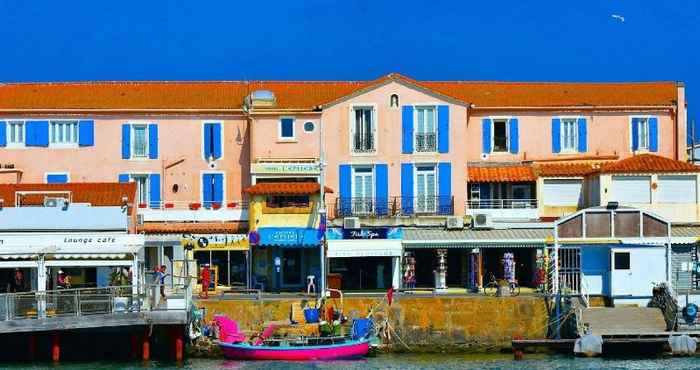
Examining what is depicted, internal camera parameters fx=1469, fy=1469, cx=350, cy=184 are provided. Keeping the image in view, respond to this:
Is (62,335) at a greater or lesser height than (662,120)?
lesser

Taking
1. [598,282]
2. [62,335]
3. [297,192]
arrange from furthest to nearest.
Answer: [297,192] < [598,282] < [62,335]

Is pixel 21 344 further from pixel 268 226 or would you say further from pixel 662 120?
pixel 662 120

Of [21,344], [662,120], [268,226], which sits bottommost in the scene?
[21,344]

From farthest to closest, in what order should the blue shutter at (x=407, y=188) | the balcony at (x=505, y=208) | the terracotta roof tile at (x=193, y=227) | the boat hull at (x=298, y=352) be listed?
the balcony at (x=505, y=208), the blue shutter at (x=407, y=188), the terracotta roof tile at (x=193, y=227), the boat hull at (x=298, y=352)

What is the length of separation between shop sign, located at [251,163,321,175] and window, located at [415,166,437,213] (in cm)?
439

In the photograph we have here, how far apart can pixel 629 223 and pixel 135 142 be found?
21893mm

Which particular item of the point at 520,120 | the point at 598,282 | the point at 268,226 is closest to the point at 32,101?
the point at 268,226

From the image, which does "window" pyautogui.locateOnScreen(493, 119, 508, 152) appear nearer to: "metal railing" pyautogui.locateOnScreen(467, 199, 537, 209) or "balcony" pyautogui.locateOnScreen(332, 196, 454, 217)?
"metal railing" pyautogui.locateOnScreen(467, 199, 537, 209)

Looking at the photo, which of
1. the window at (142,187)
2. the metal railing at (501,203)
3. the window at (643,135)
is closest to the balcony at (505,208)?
the metal railing at (501,203)

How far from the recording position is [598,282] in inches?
2250

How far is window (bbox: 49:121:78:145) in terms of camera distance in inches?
2534

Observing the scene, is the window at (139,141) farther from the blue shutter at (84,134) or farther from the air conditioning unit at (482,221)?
the air conditioning unit at (482,221)

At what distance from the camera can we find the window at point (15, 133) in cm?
6419

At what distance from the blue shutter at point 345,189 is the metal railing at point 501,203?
527 centimetres
